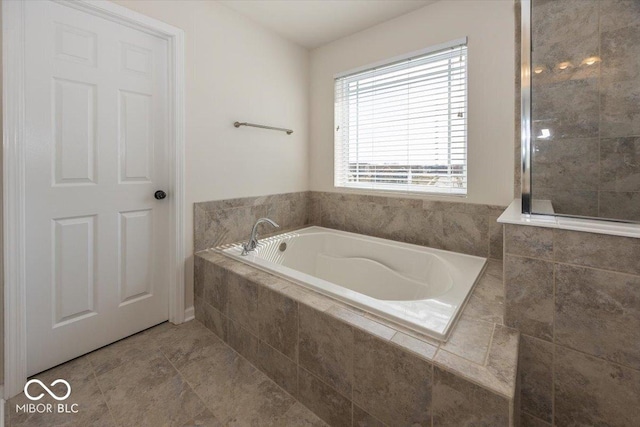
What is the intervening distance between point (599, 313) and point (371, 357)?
2.63 ft

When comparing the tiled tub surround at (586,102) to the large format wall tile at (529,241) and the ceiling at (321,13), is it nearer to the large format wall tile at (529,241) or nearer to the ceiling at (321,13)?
the large format wall tile at (529,241)

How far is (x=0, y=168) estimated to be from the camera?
4.36 feet

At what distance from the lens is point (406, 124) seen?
7.24 feet

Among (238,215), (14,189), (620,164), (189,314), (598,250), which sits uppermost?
(620,164)

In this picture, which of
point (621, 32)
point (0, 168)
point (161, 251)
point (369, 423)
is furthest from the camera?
point (161, 251)

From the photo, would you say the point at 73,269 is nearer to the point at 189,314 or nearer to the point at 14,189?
the point at 14,189

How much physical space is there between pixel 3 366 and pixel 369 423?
1.71m

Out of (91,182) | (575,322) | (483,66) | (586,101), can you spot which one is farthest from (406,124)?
(91,182)

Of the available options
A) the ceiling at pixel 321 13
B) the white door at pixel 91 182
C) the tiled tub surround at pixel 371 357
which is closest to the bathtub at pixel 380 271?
the tiled tub surround at pixel 371 357

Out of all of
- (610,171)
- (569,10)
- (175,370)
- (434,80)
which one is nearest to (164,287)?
(175,370)

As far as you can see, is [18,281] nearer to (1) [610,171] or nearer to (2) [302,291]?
(2) [302,291]

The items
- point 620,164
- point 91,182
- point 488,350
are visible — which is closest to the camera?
point 488,350

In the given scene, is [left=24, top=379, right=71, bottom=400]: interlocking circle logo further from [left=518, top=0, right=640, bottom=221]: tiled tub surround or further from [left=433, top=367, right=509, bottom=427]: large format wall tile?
[left=518, top=0, right=640, bottom=221]: tiled tub surround

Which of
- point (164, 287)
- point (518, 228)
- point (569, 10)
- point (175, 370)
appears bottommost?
point (175, 370)
